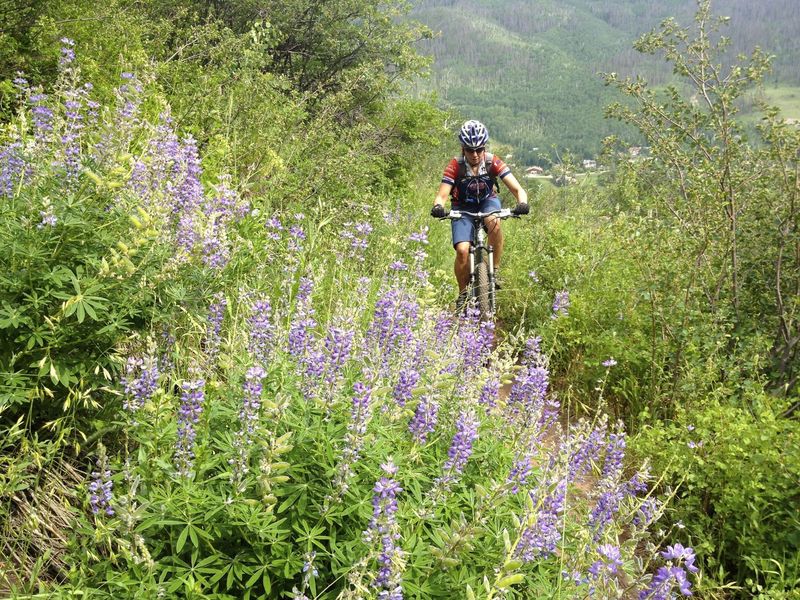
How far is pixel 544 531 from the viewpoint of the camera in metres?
2.40

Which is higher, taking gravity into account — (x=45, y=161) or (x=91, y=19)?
(x=91, y=19)

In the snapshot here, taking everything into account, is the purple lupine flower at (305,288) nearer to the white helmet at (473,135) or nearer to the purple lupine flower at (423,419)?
the purple lupine flower at (423,419)

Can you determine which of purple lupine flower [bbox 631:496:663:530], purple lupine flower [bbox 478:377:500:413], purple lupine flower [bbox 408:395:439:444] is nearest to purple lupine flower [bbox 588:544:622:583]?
purple lupine flower [bbox 631:496:663:530]

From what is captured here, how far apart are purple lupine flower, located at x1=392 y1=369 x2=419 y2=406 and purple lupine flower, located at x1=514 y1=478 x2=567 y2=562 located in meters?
0.71

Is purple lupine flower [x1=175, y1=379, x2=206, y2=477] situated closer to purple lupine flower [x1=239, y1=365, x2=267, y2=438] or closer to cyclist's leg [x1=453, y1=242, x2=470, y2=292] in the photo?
purple lupine flower [x1=239, y1=365, x2=267, y2=438]

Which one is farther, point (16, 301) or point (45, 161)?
point (45, 161)

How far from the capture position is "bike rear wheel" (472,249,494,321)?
6.36 metres

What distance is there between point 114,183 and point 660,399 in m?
4.72

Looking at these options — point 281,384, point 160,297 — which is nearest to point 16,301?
point 160,297

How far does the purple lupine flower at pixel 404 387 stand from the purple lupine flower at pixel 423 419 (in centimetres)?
12

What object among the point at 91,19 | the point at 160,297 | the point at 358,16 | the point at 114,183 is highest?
the point at 358,16

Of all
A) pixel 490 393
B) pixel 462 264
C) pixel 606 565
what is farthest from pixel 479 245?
pixel 606 565

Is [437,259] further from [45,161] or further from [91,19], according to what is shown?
[45,161]

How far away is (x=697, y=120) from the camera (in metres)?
6.02
